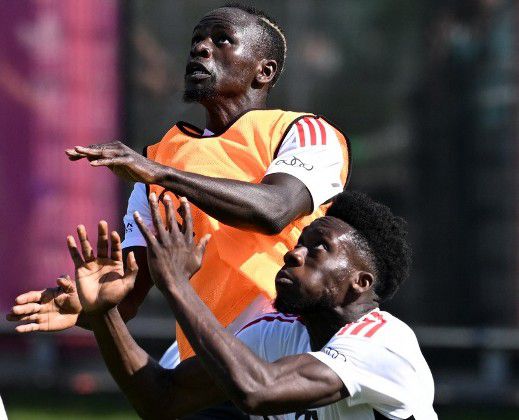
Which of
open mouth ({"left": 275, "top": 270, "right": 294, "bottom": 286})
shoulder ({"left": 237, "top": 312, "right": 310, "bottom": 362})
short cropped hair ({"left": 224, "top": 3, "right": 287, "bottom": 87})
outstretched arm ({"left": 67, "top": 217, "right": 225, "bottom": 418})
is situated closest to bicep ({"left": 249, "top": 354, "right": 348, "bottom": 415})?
open mouth ({"left": 275, "top": 270, "right": 294, "bottom": 286})

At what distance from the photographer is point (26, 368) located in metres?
11.0

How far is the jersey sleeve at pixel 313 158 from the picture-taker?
189 inches

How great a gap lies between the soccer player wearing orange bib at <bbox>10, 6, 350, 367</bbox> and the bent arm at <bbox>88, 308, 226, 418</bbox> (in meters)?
0.27

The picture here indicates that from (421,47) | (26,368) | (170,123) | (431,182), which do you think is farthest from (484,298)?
(26,368)

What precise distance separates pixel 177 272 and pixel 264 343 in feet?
2.34

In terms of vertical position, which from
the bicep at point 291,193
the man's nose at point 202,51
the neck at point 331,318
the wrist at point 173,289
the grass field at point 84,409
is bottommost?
the grass field at point 84,409

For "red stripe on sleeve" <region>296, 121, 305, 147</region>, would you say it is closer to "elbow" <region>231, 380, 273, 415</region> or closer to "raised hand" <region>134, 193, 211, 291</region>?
"raised hand" <region>134, 193, 211, 291</region>

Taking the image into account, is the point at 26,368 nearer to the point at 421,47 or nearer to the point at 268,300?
the point at 421,47

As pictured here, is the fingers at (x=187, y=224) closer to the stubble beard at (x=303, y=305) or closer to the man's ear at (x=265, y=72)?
the stubble beard at (x=303, y=305)

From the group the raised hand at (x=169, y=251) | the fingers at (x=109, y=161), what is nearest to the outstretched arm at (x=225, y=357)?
the raised hand at (x=169, y=251)

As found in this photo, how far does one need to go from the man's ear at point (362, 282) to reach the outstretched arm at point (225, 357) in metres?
0.40

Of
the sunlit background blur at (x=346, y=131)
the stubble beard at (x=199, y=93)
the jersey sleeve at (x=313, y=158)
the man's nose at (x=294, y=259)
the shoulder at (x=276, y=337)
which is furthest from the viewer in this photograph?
the sunlit background blur at (x=346, y=131)

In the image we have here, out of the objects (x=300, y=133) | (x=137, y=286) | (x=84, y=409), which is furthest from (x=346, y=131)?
(x=300, y=133)

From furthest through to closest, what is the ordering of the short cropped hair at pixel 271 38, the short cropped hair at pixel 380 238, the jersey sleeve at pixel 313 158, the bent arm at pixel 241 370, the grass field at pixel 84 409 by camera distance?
the grass field at pixel 84 409
the short cropped hair at pixel 271 38
the jersey sleeve at pixel 313 158
the short cropped hair at pixel 380 238
the bent arm at pixel 241 370
